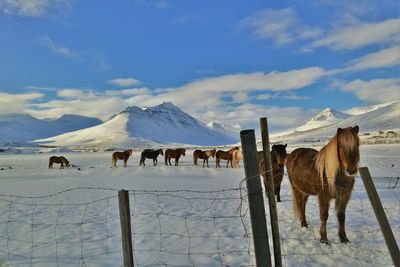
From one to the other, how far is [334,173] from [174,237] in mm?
2961

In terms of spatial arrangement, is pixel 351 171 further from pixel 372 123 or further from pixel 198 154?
pixel 372 123

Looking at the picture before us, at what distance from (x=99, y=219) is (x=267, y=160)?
5.07 meters

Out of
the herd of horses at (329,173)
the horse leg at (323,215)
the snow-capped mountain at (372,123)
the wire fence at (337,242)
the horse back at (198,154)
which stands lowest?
the wire fence at (337,242)

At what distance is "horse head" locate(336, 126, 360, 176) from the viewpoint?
5102 mm

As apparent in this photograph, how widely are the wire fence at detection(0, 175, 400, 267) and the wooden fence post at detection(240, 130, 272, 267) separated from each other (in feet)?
1.38

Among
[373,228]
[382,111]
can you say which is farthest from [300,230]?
[382,111]

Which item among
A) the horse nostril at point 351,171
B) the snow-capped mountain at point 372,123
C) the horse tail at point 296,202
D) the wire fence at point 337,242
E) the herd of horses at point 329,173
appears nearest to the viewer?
the wire fence at point 337,242

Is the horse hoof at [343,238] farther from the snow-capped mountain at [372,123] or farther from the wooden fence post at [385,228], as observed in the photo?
the snow-capped mountain at [372,123]

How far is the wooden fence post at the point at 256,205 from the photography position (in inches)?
141

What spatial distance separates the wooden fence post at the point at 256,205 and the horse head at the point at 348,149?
215 centimetres

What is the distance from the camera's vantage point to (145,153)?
26828mm

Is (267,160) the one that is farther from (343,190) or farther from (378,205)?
(343,190)

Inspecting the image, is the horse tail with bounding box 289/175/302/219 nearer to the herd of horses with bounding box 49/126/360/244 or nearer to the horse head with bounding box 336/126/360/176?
the herd of horses with bounding box 49/126/360/244

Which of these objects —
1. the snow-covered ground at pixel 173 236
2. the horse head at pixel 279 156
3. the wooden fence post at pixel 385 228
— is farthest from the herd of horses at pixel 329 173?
the horse head at pixel 279 156
